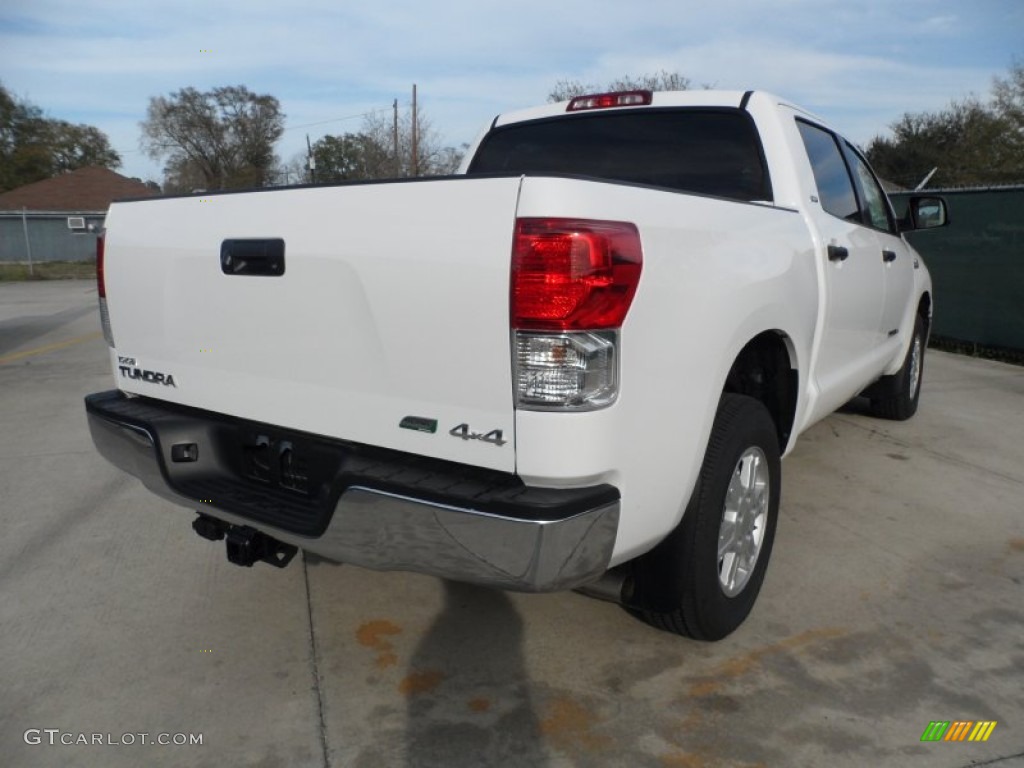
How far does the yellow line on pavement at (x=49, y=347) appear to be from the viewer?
9.04 m

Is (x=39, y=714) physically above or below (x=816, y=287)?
below

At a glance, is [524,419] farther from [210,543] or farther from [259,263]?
[210,543]

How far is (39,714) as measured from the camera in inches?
96.3

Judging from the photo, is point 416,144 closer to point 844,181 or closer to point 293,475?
point 844,181

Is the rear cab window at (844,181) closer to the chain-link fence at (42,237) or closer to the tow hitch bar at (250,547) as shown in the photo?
the tow hitch bar at (250,547)

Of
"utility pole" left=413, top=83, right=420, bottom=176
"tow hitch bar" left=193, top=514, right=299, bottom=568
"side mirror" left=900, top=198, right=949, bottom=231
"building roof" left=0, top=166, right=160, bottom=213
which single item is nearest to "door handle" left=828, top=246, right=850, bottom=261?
"side mirror" left=900, top=198, right=949, bottom=231

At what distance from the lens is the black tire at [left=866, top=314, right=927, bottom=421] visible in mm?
5605

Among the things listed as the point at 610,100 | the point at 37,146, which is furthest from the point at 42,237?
the point at 610,100

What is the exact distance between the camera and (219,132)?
169 ft

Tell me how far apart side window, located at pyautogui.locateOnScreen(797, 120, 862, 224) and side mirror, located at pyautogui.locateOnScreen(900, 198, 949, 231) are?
1.26m

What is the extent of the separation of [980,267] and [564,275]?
371 inches

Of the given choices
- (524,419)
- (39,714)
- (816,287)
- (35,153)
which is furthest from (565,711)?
(35,153)

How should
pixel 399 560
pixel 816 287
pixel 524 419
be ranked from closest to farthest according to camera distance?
pixel 524 419 → pixel 399 560 → pixel 816 287

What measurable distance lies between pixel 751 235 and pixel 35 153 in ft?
211
